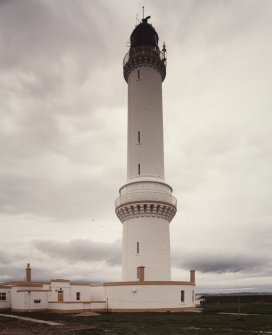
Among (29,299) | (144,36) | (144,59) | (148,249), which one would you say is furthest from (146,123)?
(29,299)

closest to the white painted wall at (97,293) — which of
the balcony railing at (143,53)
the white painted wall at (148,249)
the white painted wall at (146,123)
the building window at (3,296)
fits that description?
the white painted wall at (148,249)

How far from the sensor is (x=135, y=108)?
38.7m

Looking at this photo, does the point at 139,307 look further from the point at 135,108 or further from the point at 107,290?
the point at 135,108

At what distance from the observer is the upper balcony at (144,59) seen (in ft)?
130

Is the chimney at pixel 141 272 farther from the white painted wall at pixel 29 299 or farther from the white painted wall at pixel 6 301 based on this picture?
the white painted wall at pixel 6 301

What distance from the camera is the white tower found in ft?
112

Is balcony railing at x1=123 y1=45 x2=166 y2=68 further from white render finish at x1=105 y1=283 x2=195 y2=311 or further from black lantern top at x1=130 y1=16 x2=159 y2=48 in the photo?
white render finish at x1=105 y1=283 x2=195 y2=311

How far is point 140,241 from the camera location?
34.3 m

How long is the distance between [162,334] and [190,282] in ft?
59.7

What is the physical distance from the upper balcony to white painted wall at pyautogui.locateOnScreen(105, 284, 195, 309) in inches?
923

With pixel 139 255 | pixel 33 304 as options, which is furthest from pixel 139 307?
pixel 33 304

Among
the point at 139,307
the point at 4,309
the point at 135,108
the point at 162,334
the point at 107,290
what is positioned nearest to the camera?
the point at 162,334

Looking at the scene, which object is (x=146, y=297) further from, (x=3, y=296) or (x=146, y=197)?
(x=3, y=296)

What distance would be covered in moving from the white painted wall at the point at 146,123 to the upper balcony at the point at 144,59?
1.97ft
